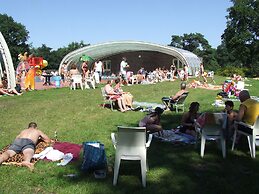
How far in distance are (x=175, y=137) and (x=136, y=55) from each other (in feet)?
129

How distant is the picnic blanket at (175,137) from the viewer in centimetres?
742

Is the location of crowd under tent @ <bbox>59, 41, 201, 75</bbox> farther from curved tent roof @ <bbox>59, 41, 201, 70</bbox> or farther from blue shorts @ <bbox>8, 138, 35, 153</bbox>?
blue shorts @ <bbox>8, 138, 35, 153</bbox>

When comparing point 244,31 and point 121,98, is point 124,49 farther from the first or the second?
point 121,98

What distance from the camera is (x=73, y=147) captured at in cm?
680

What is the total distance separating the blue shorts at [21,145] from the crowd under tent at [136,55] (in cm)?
3206

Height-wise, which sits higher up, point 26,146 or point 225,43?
point 225,43

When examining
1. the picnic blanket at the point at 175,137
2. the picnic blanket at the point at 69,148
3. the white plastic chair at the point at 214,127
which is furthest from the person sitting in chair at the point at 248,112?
the picnic blanket at the point at 69,148

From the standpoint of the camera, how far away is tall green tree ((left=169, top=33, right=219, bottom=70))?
84.5m

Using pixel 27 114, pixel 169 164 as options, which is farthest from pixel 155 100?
pixel 169 164

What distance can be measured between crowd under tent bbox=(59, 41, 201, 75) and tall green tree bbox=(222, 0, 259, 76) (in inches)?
558

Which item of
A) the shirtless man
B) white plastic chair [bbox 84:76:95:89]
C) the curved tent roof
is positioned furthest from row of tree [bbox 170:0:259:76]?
the shirtless man

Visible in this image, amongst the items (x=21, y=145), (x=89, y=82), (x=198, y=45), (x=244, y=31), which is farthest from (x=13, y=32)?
(x=21, y=145)

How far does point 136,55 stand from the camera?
46500 millimetres

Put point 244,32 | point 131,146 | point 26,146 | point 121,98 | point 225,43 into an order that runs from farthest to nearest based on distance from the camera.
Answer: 1. point 225,43
2. point 244,32
3. point 121,98
4. point 26,146
5. point 131,146
